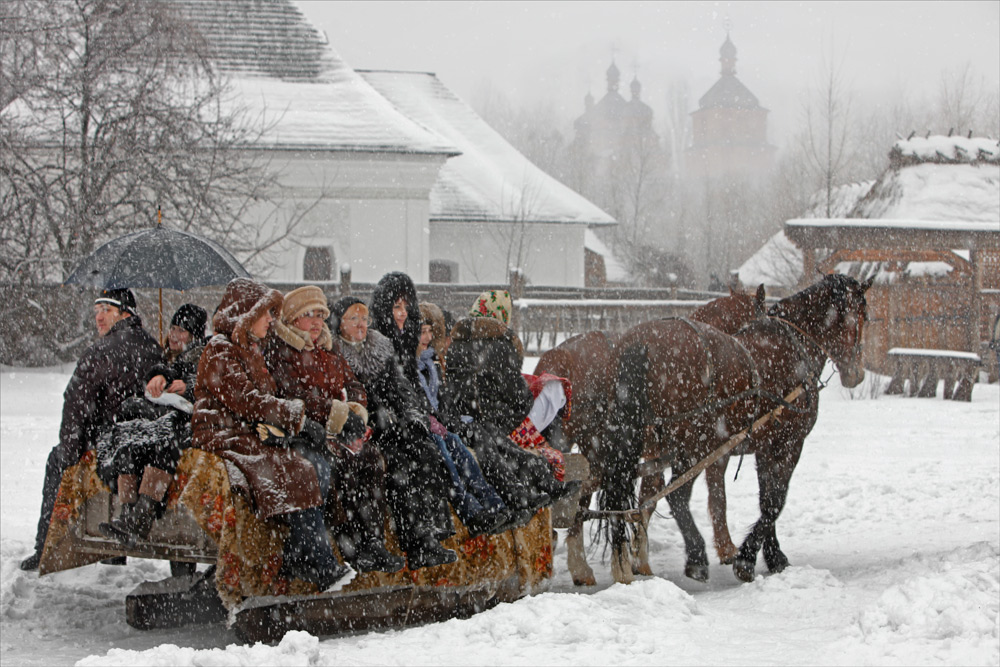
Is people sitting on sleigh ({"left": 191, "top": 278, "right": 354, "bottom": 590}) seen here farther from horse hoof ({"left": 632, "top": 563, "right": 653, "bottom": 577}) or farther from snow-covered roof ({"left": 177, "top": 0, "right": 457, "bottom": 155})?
snow-covered roof ({"left": 177, "top": 0, "right": 457, "bottom": 155})

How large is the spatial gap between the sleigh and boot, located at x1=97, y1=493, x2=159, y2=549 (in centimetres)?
5

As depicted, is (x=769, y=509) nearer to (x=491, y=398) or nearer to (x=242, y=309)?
(x=491, y=398)

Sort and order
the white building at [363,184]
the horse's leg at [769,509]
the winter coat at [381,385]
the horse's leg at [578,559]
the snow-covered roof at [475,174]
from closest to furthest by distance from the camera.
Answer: the winter coat at [381,385] < the horse's leg at [578,559] < the horse's leg at [769,509] < the white building at [363,184] < the snow-covered roof at [475,174]

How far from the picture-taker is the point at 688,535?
22.3 feet

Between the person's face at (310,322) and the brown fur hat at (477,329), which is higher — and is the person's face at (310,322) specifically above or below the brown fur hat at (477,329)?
above

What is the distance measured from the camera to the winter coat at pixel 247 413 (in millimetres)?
4551

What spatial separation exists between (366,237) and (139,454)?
59.7 ft

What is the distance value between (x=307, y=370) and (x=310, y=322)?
0.23 metres

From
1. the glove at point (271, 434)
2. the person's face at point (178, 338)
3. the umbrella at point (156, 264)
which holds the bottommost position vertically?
the glove at point (271, 434)

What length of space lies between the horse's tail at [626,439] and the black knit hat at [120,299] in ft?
9.58

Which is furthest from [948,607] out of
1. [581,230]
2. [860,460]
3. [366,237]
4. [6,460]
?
[581,230]

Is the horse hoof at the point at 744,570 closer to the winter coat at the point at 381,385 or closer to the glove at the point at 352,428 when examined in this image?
the winter coat at the point at 381,385

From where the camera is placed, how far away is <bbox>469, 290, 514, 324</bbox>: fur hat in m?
6.10

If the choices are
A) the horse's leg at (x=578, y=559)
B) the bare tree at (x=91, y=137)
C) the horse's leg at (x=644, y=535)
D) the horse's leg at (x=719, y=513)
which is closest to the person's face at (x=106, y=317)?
the horse's leg at (x=578, y=559)
